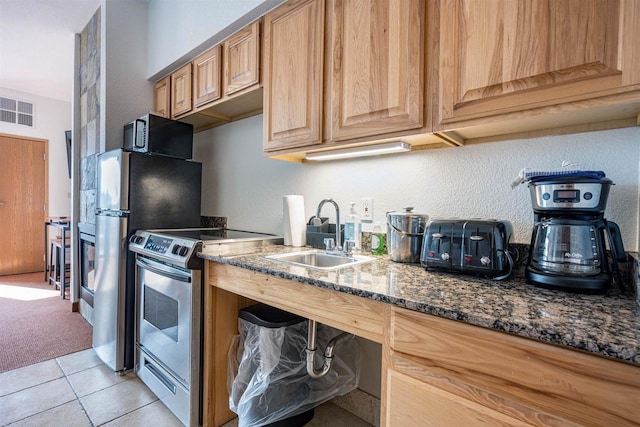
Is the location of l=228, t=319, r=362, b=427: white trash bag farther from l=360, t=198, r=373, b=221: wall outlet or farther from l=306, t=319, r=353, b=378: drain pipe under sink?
l=360, t=198, r=373, b=221: wall outlet

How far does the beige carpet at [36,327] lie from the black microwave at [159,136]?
1.64m

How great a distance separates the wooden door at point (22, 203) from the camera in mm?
4543

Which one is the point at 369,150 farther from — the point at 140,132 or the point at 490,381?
the point at 140,132

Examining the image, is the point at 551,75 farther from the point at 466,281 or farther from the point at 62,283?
the point at 62,283

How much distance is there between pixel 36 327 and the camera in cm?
268

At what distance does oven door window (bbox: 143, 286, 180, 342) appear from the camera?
1.65 metres

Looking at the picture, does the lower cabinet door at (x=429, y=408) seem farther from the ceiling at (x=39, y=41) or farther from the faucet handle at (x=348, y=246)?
the ceiling at (x=39, y=41)

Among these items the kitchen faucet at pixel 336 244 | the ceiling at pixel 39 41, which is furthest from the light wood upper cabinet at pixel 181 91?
the kitchen faucet at pixel 336 244

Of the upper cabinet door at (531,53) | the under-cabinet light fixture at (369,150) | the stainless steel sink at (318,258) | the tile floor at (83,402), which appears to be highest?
the upper cabinet door at (531,53)

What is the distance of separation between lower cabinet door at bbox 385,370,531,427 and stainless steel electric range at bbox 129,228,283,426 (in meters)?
1.05

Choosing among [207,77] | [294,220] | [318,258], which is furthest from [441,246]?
[207,77]

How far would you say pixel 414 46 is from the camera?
1.17m

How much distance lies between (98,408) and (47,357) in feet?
3.01

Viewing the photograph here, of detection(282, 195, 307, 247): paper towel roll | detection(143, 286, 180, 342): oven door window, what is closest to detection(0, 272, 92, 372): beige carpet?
detection(143, 286, 180, 342): oven door window
